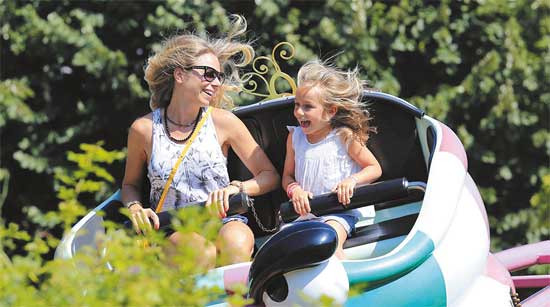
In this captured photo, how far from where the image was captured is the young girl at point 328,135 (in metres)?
3.12

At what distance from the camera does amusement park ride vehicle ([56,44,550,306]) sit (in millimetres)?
2307

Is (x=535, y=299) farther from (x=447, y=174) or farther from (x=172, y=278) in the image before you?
(x=172, y=278)

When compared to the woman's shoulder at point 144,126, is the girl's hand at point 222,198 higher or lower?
lower

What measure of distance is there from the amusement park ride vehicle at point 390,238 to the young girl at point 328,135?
0.42 feet

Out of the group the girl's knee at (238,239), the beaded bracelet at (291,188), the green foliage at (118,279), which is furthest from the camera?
the beaded bracelet at (291,188)

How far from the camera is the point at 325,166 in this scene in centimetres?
314

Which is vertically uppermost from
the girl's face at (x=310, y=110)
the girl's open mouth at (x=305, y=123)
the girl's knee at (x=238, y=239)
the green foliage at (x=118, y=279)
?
the green foliage at (x=118, y=279)

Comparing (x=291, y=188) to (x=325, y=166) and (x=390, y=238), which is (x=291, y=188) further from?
(x=390, y=238)

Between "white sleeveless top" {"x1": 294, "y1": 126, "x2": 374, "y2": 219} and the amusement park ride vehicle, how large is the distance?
0.16 meters

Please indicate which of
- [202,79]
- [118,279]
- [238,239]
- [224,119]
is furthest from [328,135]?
[118,279]

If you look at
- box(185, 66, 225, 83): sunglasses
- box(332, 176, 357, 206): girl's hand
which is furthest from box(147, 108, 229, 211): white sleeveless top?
box(332, 176, 357, 206): girl's hand

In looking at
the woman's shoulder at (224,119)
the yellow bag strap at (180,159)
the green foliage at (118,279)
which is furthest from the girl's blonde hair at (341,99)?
the green foliage at (118,279)

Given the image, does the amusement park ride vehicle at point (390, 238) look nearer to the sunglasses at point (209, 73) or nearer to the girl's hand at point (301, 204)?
the girl's hand at point (301, 204)

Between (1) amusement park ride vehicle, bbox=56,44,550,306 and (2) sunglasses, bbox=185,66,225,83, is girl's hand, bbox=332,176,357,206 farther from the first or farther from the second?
(2) sunglasses, bbox=185,66,225,83
